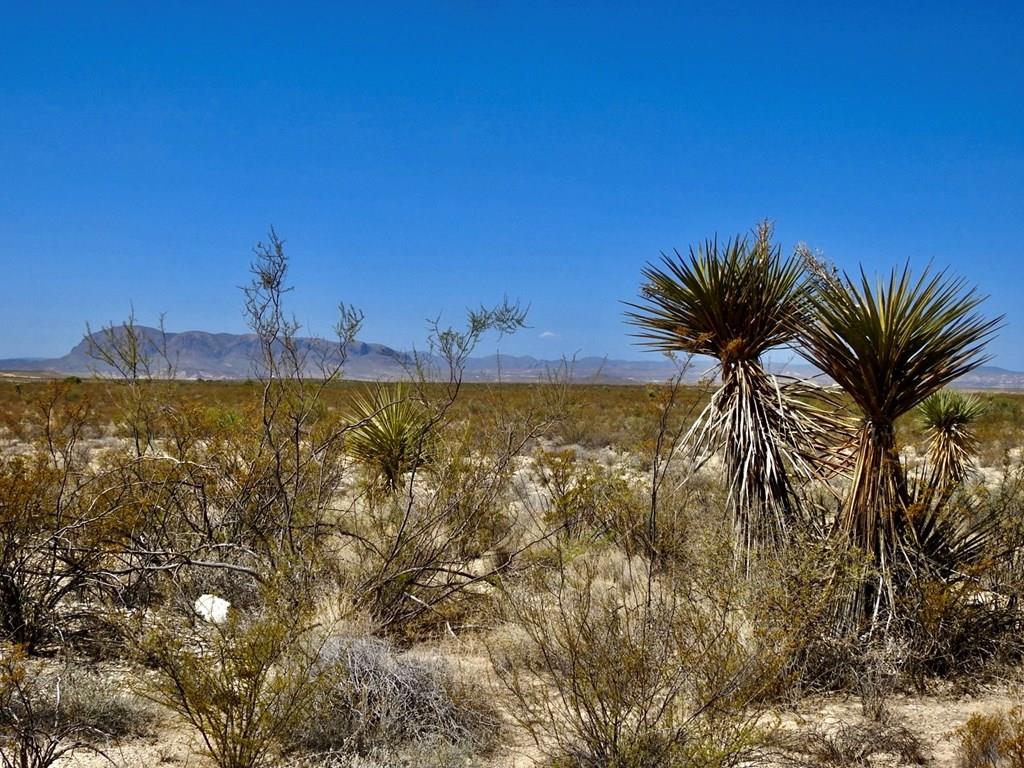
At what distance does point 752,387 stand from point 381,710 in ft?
11.9

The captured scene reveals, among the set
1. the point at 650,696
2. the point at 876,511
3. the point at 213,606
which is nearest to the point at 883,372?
the point at 876,511

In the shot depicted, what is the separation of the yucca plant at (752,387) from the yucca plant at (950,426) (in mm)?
2439

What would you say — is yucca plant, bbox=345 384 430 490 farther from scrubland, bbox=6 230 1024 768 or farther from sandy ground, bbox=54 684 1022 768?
sandy ground, bbox=54 684 1022 768

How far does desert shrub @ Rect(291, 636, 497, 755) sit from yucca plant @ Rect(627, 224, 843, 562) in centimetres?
253

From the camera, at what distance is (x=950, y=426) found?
317 inches

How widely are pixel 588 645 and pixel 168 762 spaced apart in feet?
7.50

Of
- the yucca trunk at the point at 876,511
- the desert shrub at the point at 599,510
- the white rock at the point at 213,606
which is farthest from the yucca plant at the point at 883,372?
the white rock at the point at 213,606

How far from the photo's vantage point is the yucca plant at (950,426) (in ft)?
25.3

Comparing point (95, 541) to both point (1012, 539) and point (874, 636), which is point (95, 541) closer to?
point (874, 636)

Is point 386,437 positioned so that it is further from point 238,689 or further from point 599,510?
point 238,689

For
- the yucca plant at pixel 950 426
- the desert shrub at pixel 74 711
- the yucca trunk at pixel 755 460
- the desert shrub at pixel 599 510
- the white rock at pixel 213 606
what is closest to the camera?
the desert shrub at pixel 74 711

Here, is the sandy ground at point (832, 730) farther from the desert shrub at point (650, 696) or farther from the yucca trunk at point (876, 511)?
the yucca trunk at point (876, 511)

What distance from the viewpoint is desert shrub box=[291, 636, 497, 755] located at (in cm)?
412

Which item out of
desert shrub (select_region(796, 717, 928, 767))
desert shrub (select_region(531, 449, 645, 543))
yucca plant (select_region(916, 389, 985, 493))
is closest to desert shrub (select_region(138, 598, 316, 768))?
desert shrub (select_region(796, 717, 928, 767))
